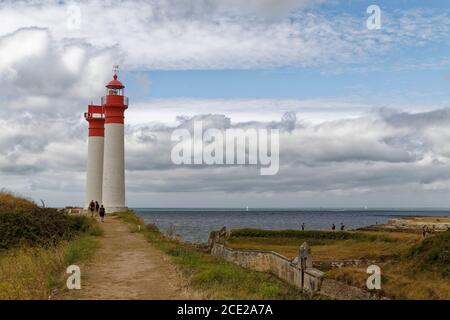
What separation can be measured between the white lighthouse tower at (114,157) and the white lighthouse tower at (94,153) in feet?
A: 15.4

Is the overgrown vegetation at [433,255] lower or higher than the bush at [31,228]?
lower

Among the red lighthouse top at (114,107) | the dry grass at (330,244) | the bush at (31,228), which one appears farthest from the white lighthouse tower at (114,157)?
the bush at (31,228)

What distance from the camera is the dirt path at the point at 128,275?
1046 cm

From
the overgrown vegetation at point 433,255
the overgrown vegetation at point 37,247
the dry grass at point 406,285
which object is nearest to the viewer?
the overgrown vegetation at point 37,247

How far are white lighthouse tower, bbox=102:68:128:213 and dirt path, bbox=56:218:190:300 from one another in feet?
61.8

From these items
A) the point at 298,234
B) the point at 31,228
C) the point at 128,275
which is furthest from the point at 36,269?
the point at 298,234

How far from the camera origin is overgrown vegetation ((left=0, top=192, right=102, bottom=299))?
1076 cm

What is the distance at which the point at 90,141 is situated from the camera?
143ft

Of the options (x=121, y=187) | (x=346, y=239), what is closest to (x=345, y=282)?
(x=121, y=187)

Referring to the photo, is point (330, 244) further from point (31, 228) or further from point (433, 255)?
point (31, 228)

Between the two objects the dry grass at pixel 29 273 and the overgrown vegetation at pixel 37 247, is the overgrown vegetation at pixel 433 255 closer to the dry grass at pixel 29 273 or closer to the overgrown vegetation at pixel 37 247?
the overgrown vegetation at pixel 37 247
